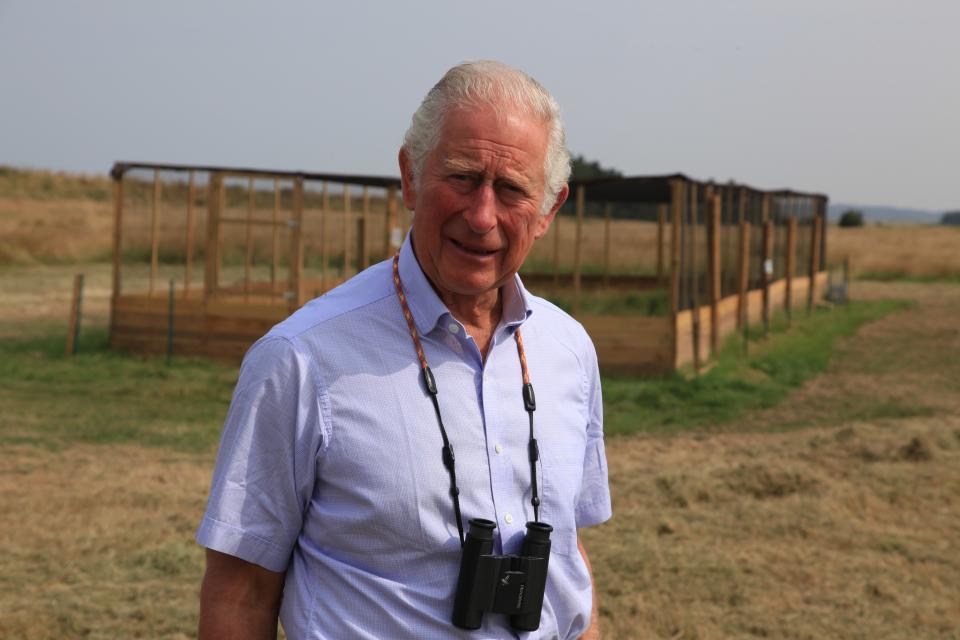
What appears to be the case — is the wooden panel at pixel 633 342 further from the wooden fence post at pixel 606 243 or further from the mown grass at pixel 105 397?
the wooden fence post at pixel 606 243

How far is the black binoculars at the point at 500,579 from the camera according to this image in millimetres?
1774

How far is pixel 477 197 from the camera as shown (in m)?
1.85

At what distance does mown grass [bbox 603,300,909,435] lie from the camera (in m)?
10.4

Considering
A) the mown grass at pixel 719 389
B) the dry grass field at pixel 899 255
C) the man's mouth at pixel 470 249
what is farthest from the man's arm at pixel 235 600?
the dry grass field at pixel 899 255

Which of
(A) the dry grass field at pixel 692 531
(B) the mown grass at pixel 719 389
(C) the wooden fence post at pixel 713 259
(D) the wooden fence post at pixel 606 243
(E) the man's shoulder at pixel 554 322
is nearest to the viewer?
(E) the man's shoulder at pixel 554 322

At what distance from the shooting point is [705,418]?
10555mm

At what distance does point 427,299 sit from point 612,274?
21.8 metres

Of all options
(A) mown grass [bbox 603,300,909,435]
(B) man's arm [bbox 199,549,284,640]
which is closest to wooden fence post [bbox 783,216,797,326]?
(A) mown grass [bbox 603,300,909,435]

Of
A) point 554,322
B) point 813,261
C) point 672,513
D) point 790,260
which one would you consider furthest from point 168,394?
point 813,261

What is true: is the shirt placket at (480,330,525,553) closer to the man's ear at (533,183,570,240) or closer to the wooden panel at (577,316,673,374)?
the man's ear at (533,183,570,240)

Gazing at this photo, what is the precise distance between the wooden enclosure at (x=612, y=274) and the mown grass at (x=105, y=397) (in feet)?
2.15

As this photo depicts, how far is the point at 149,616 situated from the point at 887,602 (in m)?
3.65

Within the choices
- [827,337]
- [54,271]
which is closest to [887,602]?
[827,337]

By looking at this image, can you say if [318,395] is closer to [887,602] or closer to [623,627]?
[623,627]
